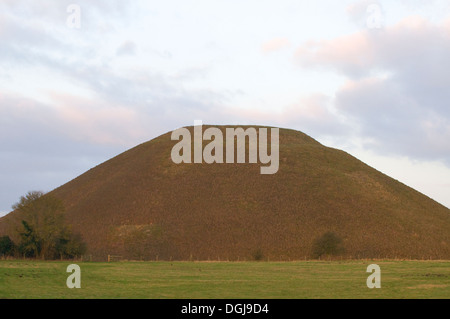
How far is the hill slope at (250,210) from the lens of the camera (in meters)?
91.1

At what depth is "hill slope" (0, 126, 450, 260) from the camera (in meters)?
91.1

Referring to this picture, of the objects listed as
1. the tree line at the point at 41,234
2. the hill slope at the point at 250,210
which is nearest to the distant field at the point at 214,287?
the tree line at the point at 41,234

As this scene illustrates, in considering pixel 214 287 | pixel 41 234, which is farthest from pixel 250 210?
pixel 214 287

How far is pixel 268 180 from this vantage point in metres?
114

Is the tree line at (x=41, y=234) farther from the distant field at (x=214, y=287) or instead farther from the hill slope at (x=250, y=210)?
the hill slope at (x=250, y=210)

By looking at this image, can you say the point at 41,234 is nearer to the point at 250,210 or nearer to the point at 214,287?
the point at 214,287

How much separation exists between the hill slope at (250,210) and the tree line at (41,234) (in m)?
25.3

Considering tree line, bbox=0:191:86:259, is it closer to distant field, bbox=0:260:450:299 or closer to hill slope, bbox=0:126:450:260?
distant field, bbox=0:260:450:299

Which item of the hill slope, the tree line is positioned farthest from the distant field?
the hill slope

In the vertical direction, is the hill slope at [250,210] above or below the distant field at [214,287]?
above

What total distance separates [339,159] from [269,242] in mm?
43615

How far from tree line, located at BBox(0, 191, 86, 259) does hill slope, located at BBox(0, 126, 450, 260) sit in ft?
83.0
